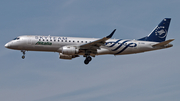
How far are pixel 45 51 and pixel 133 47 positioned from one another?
44.6 ft

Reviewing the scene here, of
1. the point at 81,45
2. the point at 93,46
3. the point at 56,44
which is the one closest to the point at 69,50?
the point at 81,45

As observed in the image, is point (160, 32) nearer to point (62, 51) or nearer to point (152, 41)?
point (152, 41)

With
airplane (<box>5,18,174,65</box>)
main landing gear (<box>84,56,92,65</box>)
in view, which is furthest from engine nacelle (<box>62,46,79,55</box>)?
main landing gear (<box>84,56,92,65</box>)

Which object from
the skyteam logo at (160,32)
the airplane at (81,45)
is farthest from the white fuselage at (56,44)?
the skyteam logo at (160,32)

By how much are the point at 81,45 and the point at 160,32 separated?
48.2 feet

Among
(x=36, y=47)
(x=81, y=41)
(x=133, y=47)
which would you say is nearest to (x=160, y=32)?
(x=133, y=47)

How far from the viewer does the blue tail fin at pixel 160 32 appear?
51344 millimetres

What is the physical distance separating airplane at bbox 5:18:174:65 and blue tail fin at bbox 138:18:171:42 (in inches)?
59.9

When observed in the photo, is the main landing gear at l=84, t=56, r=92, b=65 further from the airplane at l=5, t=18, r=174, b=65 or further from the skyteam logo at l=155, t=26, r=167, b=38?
the skyteam logo at l=155, t=26, r=167, b=38

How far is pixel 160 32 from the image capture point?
5197 cm

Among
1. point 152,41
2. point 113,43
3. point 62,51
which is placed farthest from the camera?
point 152,41

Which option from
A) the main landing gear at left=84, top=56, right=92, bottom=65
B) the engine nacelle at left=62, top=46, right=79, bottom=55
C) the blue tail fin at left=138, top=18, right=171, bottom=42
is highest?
the blue tail fin at left=138, top=18, right=171, bottom=42

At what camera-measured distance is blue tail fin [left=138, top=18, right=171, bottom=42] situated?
51344 millimetres

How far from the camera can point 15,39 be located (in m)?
46.6
